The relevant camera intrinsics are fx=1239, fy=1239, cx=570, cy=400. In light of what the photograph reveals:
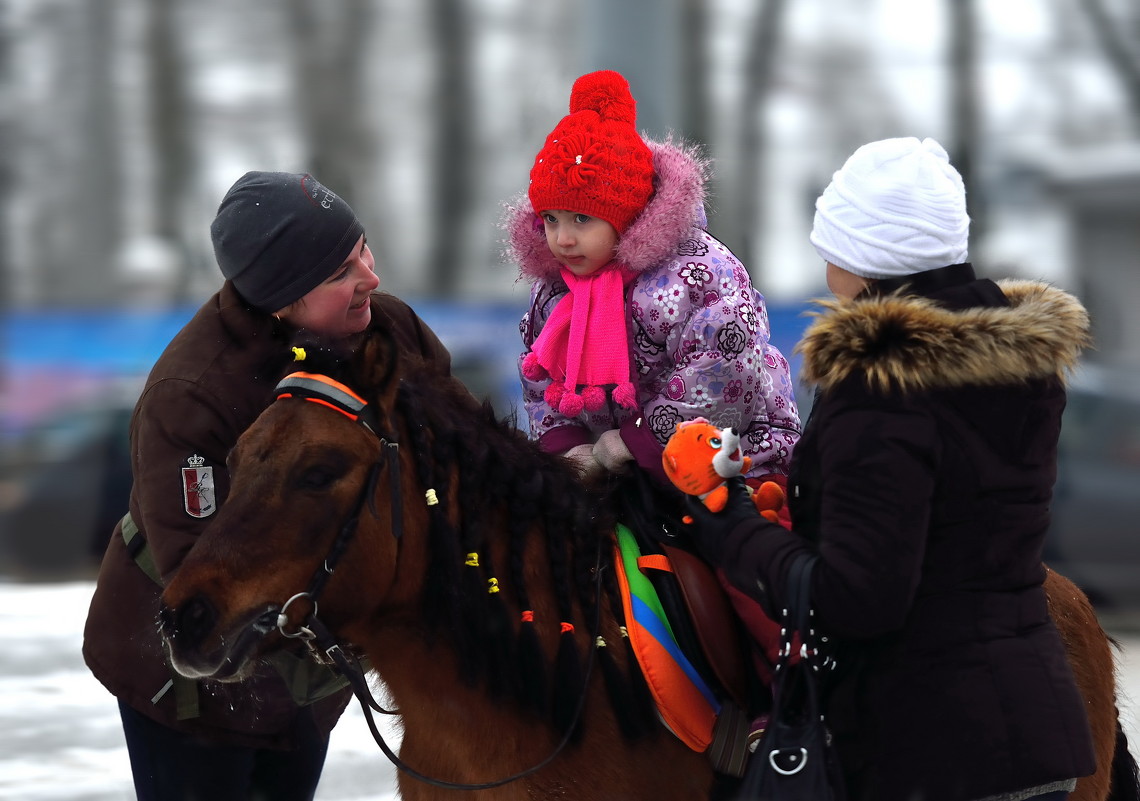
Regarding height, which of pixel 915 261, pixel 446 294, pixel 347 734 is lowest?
pixel 347 734

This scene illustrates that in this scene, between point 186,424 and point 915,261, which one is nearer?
point 915,261

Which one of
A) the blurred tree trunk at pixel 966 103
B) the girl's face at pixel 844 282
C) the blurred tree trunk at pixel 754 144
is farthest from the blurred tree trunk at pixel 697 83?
the girl's face at pixel 844 282

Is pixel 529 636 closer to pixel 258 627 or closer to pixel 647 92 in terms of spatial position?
pixel 258 627

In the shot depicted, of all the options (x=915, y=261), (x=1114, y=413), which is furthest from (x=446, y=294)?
(x=915, y=261)

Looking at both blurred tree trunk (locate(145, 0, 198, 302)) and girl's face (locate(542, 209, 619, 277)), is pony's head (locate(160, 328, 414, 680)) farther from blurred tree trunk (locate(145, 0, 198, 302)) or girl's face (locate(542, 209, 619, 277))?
blurred tree trunk (locate(145, 0, 198, 302))

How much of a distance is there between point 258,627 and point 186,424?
488 mm

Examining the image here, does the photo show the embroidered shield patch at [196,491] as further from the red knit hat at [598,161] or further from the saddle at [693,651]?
the red knit hat at [598,161]

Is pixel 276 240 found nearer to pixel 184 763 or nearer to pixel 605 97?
pixel 605 97

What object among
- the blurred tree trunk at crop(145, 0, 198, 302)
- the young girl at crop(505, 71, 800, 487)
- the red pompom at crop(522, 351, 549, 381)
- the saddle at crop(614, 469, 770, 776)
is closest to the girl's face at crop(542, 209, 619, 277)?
the young girl at crop(505, 71, 800, 487)

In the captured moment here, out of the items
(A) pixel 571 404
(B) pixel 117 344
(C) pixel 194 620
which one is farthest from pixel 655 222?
(B) pixel 117 344

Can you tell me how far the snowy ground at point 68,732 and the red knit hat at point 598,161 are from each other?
7.13 ft

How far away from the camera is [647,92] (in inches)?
204

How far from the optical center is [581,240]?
8.41ft

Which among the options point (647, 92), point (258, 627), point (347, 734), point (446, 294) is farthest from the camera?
point (446, 294)
